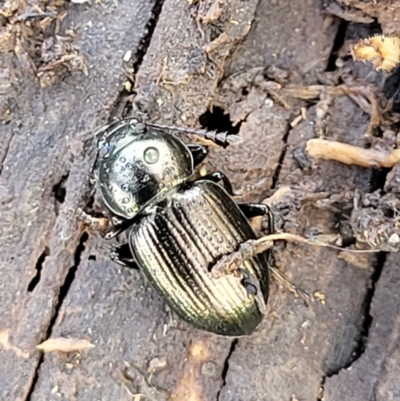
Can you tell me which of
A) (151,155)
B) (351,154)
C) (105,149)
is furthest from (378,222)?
(105,149)

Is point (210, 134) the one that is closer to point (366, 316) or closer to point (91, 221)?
point (91, 221)

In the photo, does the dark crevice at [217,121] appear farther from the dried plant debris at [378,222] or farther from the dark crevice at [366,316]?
the dark crevice at [366,316]

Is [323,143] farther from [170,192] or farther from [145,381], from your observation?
[145,381]

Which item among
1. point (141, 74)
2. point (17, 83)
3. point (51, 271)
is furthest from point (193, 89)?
point (51, 271)

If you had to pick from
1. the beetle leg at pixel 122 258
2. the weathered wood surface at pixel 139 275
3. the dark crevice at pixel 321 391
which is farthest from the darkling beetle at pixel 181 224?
the dark crevice at pixel 321 391

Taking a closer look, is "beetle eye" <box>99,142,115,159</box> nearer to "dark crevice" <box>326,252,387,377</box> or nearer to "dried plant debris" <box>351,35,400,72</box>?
"dried plant debris" <box>351,35,400,72</box>

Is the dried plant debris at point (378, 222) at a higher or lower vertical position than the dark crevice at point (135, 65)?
lower
